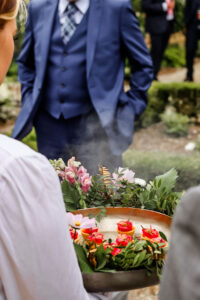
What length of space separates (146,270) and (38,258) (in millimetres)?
437

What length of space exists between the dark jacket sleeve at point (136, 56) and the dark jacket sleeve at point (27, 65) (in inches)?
29.8

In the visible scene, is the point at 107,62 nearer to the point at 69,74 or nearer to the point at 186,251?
the point at 69,74

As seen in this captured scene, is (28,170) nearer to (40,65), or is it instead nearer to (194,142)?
(40,65)


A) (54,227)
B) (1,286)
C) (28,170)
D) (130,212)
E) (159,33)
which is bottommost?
(159,33)

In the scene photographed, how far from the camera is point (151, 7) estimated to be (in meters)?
8.63

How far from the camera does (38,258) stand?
48.6 inches

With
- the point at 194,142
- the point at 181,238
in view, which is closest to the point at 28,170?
the point at 181,238

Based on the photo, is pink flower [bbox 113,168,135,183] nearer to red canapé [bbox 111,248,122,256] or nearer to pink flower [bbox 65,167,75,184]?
pink flower [bbox 65,167,75,184]

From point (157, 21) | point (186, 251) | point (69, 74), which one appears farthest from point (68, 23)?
point (157, 21)

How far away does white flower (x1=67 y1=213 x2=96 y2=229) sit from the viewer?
169cm

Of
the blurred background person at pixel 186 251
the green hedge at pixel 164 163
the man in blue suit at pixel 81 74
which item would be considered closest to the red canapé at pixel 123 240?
the blurred background person at pixel 186 251

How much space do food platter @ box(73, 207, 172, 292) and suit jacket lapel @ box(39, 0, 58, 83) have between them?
1902 mm

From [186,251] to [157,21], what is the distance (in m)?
8.53

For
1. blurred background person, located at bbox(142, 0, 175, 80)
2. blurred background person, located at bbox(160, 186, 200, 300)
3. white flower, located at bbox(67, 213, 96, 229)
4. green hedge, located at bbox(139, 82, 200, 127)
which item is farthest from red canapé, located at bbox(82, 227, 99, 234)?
blurred background person, located at bbox(142, 0, 175, 80)
